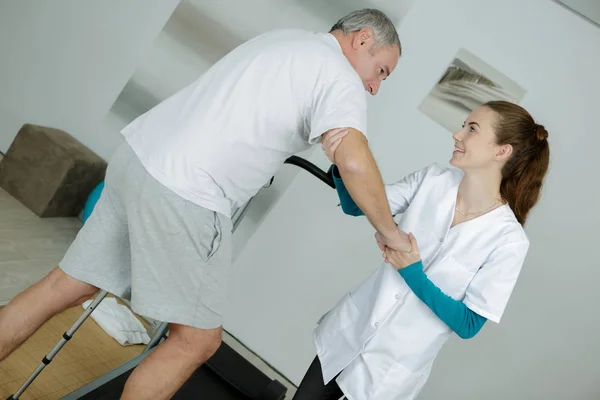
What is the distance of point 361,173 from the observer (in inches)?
55.9

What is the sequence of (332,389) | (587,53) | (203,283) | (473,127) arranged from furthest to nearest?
(587,53) → (332,389) → (473,127) → (203,283)

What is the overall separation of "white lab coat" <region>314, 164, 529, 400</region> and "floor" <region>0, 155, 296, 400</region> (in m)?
1.09

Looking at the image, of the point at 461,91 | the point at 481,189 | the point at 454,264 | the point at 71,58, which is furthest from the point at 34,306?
the point at 71,58

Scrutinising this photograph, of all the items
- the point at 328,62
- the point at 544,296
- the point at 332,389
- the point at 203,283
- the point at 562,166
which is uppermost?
the point at 562,166

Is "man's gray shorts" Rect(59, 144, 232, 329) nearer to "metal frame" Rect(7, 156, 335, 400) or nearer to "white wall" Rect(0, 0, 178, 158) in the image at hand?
"metal frame" Rect(7, 156, 335, 400)

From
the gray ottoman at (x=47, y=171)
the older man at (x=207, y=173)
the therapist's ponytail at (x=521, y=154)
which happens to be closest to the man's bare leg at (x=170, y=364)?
the older man at (x=207, y=173)

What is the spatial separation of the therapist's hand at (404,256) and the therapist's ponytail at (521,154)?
1.20 feet

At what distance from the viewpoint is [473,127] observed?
1738mm

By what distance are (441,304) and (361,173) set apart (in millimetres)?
474

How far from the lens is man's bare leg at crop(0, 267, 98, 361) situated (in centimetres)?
164

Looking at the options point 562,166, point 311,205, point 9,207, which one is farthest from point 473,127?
point 9,207

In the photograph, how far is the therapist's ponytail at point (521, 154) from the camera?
1.69 meters

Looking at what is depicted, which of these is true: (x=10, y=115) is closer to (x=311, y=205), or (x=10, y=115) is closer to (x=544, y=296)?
(x=311, y=205)

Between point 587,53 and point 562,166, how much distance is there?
0.56m
